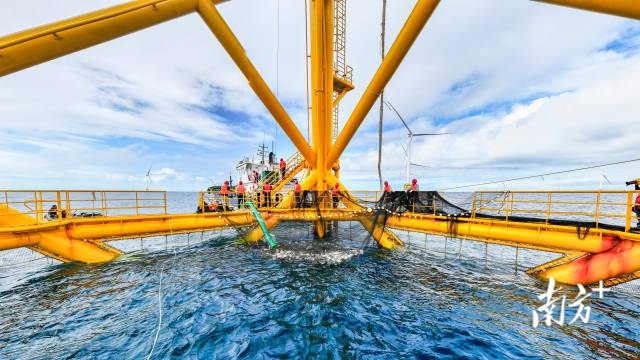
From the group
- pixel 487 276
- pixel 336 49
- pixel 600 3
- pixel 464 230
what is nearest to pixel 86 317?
pixel 464 230

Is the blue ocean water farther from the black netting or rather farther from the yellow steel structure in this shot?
the black netting

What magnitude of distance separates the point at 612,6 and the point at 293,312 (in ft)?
35.7

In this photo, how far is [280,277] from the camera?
366 inches

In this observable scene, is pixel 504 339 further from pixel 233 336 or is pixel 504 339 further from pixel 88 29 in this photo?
pixel 88 29

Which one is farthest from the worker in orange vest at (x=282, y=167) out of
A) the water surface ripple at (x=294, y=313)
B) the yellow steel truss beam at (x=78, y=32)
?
the yellow steel truss beam at (x=78, y=32)

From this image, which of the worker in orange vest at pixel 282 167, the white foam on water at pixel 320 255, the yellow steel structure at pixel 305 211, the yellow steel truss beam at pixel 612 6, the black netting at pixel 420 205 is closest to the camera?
the yellow steel truss beam at pixel 612 6

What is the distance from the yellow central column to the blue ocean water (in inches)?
249

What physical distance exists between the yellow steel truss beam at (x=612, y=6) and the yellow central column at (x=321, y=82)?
32.7 ft

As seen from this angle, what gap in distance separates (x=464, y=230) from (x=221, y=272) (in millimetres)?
10240

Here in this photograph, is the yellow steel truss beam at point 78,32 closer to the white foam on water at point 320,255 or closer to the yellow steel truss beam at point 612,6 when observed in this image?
the white foam on water at point 320,255

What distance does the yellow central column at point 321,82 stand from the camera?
1295cm

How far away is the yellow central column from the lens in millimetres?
12953

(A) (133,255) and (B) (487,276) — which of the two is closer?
(B) (487,276)

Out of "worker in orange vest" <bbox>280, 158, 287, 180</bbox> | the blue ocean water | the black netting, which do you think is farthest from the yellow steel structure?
"worker in orange vest" <bbox>280, 158, 287, 180</bbox>
